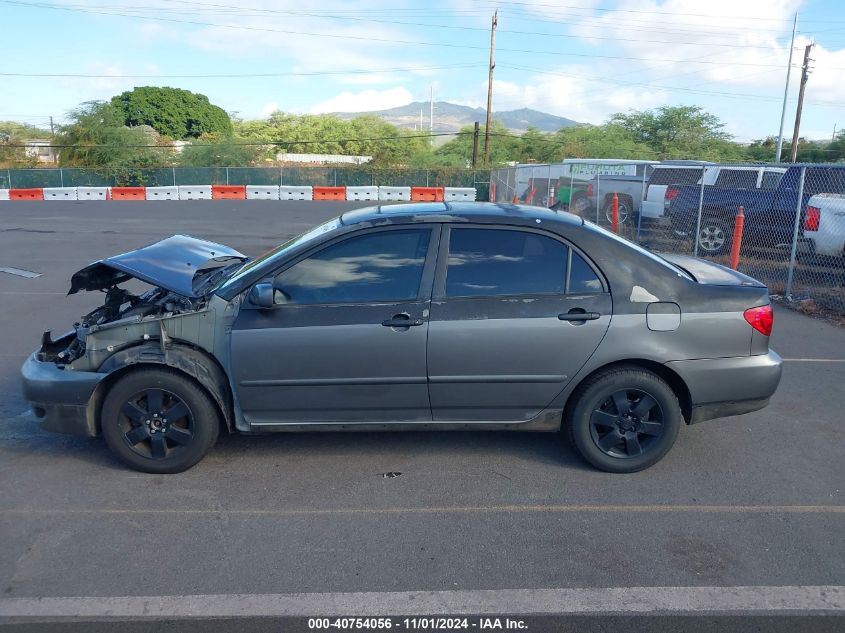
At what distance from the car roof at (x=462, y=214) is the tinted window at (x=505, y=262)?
94 mm

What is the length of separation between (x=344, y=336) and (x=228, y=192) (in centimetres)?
3443

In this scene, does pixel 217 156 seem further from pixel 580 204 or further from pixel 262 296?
pixel 262 296

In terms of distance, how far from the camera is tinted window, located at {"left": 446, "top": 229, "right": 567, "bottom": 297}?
4.56m

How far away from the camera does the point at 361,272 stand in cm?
457

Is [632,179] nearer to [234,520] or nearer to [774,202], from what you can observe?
[774,202]

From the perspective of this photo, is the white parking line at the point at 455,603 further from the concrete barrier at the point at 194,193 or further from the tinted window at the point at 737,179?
the concrete barrier at the point at 194,193

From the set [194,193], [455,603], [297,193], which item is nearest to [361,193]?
[297,193]

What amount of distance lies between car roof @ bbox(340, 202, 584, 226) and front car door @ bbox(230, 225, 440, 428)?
0.11 m

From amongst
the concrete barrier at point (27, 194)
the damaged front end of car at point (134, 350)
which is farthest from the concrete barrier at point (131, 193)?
the damaged front end of car at point (134, 350)

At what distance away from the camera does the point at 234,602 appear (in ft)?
11.1

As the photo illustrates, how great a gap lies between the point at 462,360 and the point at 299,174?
1590 inches

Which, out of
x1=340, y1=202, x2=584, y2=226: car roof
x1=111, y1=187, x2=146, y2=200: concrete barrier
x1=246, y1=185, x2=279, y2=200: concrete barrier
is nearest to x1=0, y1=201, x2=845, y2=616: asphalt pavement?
x1=340, y1=202, x2=584, y2=226: car roof

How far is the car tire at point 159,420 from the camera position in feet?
14.9

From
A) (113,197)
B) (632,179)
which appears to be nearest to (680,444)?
(632,179)
